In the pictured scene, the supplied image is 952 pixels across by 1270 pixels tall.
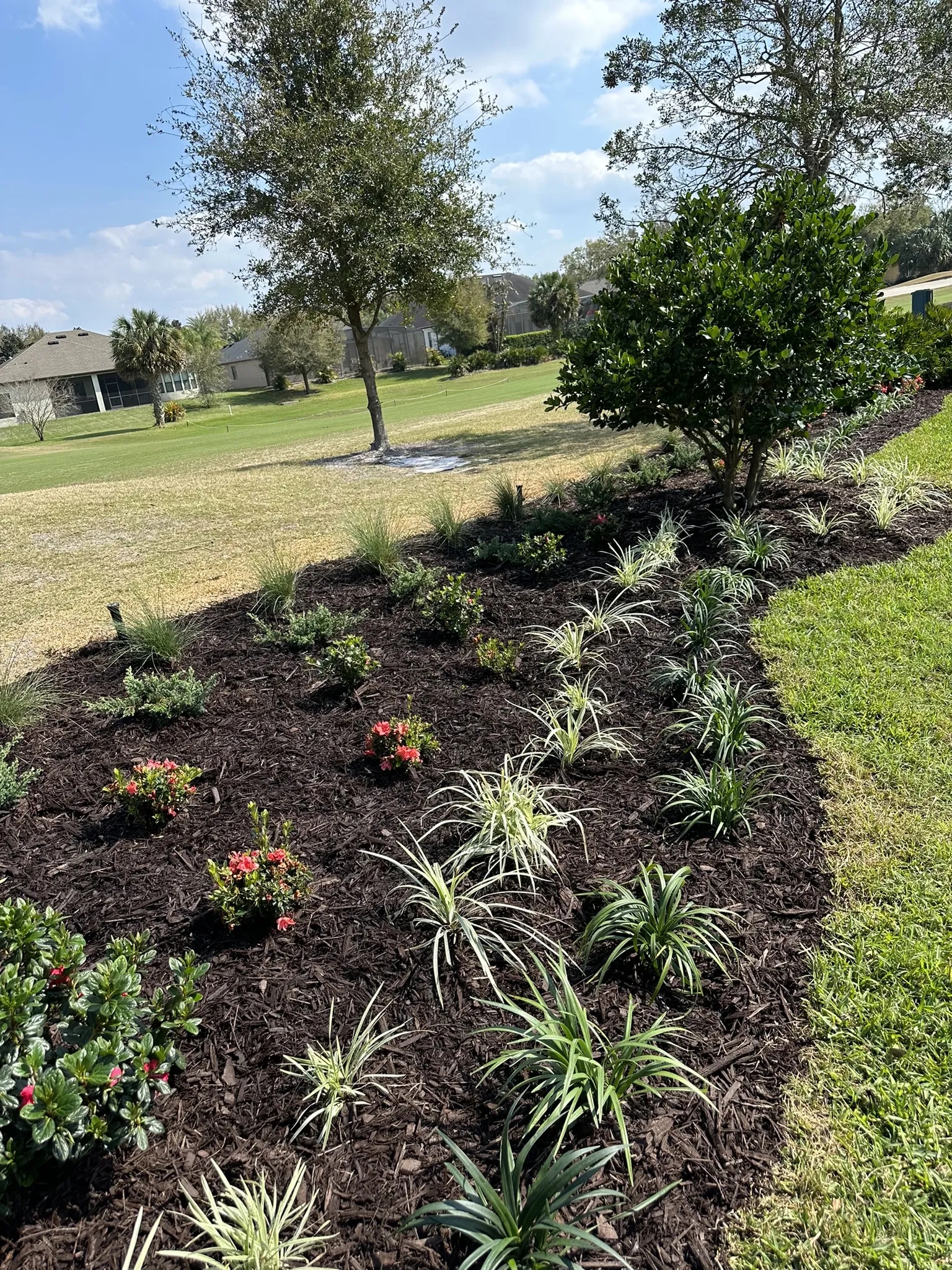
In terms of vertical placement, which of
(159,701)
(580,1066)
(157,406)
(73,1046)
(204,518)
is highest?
(157,406)

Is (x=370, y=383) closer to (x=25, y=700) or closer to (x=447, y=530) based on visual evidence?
(x=447, y=530)

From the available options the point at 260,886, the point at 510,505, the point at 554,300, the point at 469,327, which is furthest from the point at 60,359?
the point at 260,886

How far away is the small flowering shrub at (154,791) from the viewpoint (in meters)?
3.57

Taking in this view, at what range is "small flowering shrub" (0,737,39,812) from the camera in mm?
3885

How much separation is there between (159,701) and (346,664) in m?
1.12

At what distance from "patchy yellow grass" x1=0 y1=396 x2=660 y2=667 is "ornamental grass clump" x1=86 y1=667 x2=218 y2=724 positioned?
183 cm

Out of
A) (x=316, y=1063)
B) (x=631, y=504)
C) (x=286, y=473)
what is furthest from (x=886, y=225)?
(x=316, y=1063)

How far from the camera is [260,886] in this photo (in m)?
2.91

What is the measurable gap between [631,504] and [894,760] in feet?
14.6

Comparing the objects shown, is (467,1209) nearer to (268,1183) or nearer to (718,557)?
(268,1183)

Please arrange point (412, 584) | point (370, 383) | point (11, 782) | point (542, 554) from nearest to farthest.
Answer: point (11, 782), point (412, 584), point (542, 554), point (370, 383)

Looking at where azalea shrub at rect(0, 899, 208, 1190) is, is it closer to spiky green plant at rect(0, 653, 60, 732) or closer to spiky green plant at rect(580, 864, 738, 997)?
spiky green plant at rect(580, 864, 738, 997)

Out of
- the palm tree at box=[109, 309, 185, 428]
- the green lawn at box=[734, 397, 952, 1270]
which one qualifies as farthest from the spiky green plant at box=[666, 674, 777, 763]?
the palm tree at box=[109, 309, 185, 428]

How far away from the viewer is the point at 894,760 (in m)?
3.69
